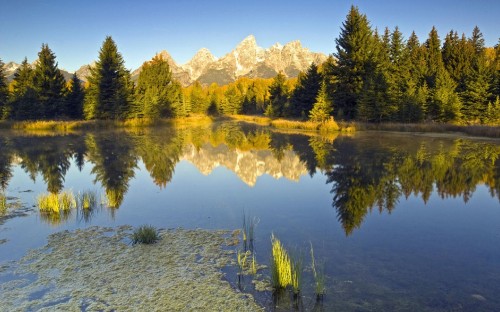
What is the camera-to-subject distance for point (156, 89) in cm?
6600

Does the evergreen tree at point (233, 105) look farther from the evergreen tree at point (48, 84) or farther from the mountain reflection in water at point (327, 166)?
the mountain reflection in water at point (327, 166)

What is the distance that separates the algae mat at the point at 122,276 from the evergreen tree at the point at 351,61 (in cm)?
4423

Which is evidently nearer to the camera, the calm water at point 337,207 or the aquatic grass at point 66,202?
the calm water at point 337,207

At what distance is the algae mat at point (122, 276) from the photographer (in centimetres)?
635

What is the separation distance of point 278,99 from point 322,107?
27513 mm

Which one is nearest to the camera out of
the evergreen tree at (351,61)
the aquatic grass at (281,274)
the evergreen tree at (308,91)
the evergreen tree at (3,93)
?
the aquatic grass at (281,274)

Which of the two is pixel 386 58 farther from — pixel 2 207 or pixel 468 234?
pixel 2 207

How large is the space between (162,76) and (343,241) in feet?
218

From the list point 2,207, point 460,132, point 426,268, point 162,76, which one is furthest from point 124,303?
point 162,76

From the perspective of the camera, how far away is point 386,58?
187 feet

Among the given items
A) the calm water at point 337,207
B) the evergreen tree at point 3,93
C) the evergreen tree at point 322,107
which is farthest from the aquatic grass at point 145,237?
the evergreen tree at point 3,93

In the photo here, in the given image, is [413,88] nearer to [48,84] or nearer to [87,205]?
[87,205]

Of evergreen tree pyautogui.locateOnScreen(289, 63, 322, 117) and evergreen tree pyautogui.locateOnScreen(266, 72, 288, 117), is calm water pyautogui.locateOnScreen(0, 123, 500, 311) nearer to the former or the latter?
evergreen tree pyautogui.locateOnScreen(289, 63, 322, 117)

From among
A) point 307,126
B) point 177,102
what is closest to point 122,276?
point 307,126
